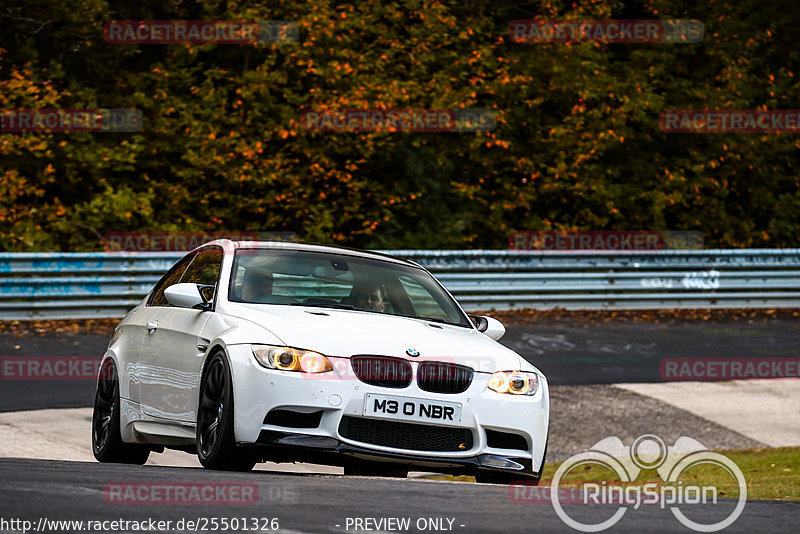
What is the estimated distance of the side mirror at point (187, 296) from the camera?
7.55 meters

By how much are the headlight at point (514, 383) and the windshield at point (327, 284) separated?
940 mm

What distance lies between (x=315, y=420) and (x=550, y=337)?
36.0ft

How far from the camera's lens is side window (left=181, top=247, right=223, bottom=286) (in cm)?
816

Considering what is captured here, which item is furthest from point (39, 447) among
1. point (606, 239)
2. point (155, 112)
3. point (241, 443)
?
point (606, 239)

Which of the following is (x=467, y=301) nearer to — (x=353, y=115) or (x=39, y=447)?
(x=353, y=115)

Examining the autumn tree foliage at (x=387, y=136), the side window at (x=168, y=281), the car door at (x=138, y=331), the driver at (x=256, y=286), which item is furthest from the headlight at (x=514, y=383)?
the autumn tree foliage at (x=387, y=136)

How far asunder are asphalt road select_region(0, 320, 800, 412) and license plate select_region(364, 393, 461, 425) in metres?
5.82

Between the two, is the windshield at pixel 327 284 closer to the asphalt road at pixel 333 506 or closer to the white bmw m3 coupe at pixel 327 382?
the white bmw m3 coupe at pixel 327 382

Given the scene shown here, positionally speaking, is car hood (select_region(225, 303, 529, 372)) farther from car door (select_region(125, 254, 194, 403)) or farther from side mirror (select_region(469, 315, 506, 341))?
car door (select_region(125, 254, 194, 403))

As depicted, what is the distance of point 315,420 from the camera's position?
22.0ft

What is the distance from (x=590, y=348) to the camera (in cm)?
1662

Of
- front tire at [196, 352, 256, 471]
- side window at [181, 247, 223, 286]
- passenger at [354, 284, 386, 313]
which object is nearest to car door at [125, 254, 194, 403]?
side window at [181, 247, 223, 286]

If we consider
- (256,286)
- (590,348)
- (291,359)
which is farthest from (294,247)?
(590,348)

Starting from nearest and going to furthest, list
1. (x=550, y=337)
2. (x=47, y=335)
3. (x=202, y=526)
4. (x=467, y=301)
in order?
1. (x=202, y=526)
2. (x=47, y=335)
3. (x=550, y=337)
4. (x=467, y=301)
